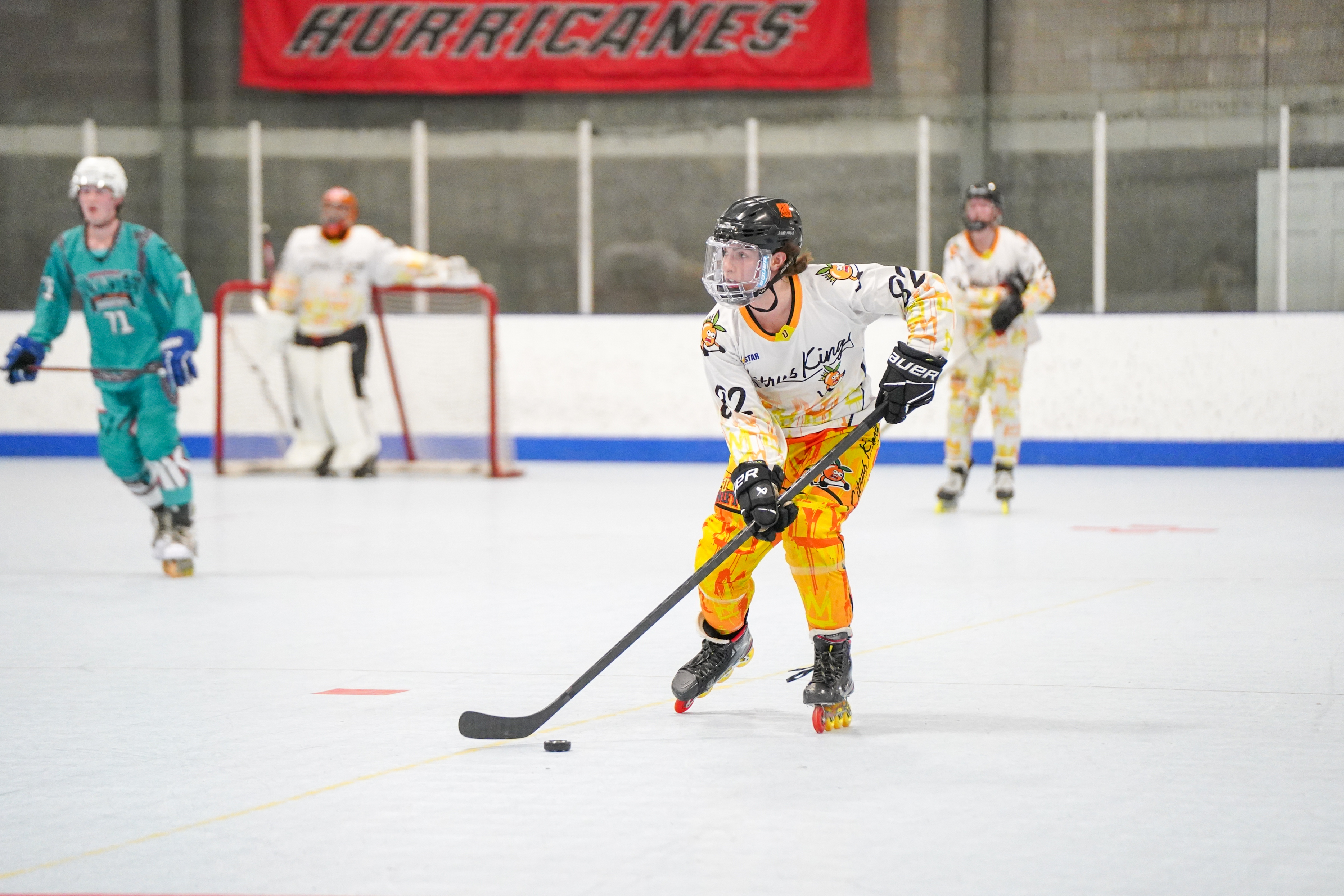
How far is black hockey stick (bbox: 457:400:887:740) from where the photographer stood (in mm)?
3238

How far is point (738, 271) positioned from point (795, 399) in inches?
14.3

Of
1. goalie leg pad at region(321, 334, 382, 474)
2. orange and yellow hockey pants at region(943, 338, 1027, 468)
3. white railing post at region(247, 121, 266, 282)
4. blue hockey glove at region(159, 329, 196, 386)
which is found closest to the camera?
blue hockey glove at region(159, 329, 196, 386)

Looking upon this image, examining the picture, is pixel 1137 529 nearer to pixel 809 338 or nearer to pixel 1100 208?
pixel 809 338

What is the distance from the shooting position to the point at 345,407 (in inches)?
394

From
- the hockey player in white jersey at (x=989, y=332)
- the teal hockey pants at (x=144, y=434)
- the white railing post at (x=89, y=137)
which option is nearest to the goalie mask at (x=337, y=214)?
the white railing post at (x=89, y=137)

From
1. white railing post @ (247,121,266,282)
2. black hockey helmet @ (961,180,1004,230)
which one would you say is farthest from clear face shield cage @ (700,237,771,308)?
white railing post @ (247,121,266,282)

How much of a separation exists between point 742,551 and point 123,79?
10.6 meters

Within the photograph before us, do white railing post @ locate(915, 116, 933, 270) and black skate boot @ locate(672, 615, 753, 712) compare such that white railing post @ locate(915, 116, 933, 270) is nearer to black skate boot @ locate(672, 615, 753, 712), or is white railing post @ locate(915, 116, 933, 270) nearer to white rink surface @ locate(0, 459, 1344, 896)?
white rink surface @ locate(0, 459, 1344, 896)

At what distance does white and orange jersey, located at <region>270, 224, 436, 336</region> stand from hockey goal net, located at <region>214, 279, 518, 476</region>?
0.31 metres

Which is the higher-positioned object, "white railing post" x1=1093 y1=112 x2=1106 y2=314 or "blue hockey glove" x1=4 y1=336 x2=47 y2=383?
"white railing post" x1=1093 y1=112 x2=1106 y2=314

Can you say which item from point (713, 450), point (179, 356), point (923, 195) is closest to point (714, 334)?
point (179, 356)

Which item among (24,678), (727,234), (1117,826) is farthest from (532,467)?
(1117,826)

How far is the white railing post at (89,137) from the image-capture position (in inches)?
473

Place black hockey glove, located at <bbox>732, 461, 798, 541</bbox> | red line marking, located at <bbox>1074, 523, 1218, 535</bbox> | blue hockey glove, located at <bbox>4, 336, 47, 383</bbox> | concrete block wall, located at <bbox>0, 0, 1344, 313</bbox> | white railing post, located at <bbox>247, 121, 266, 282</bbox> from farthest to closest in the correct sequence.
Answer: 1. white railing post, located at <bbox>247, 121, 266, 282</bbox>
2. concrete block wall, located at <bbox>0, 0, 1344, 313</bbox>
3. red line marking, located at <bbox>1074, 523, 1218, 535</bbox>
4. blue hockey glove, located at <bbox>4, 336, 47, 383</bbox>
5. black hockey glove, located at <bbox>732, 461, 798, 541</bbox>
